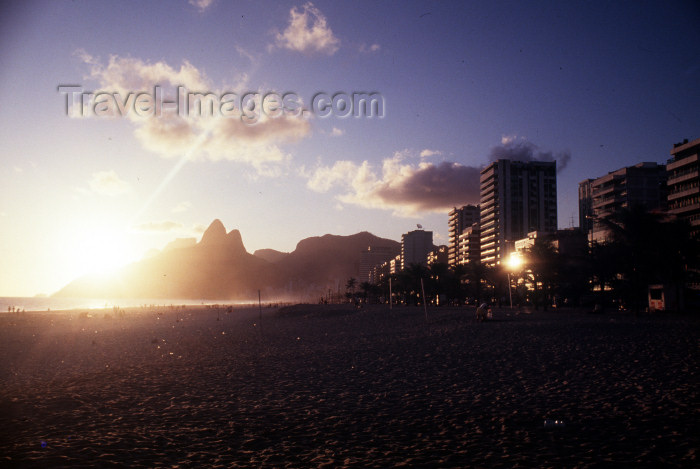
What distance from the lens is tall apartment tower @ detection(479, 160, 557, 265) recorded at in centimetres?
14850

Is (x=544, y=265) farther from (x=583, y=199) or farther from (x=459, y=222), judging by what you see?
(x=583, y=199)

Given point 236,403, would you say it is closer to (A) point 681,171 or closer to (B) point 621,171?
(A) point 681,171

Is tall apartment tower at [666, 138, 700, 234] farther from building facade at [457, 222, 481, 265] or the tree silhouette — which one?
building facade at [457, 222, 481, 265]

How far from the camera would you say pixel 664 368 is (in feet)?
48.8

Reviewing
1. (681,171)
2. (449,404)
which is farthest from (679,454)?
(681,171)

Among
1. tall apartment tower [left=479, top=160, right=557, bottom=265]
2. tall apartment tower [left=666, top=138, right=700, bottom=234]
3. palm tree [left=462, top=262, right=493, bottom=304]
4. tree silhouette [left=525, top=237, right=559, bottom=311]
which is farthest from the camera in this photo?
tall apartment tower [left=479, top=160, right=557, bottom=265]

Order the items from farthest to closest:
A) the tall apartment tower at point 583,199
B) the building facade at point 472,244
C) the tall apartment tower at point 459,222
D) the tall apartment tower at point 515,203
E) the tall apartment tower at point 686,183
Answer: the tall apartment tower at point 459,222 → the tall apartment tower at point 583,199 → the building facade at point 472,244 → the tall apartment tower at point 515,203 → the tall apartment tower at point 686,183

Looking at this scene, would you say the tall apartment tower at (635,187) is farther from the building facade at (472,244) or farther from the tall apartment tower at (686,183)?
the building facade at (472,244)

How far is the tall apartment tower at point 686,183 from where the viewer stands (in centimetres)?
7684

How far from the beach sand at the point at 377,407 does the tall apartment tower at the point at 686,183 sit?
67016 mm

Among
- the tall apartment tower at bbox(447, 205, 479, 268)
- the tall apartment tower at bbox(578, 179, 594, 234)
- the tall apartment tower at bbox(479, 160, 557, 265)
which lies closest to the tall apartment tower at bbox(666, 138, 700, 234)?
the tall apartment tower at bbox(479, 160, 557, 265)

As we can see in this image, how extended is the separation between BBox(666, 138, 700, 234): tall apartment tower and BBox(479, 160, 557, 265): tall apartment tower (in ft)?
208

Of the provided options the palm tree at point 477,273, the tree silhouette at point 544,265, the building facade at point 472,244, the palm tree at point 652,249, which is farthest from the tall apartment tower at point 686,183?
the building facade at point 472,244

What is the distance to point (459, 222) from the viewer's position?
627 feet
